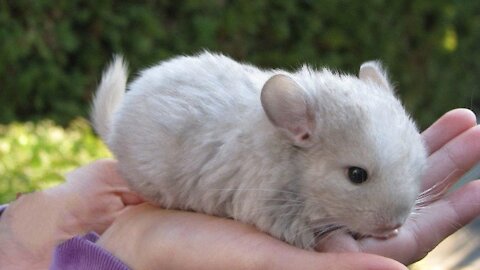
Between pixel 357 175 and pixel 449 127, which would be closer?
pixel 357 175

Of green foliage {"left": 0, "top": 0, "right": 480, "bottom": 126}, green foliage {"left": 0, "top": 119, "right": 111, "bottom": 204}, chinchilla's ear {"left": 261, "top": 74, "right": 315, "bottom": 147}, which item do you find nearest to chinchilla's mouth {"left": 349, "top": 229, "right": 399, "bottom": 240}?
chinchilla's ear {"left": 261, "top": 74, "right": 315, "bottom": 147}

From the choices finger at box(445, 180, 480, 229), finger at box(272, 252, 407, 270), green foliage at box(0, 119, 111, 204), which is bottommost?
finger at box(272, 252, 407, 270)

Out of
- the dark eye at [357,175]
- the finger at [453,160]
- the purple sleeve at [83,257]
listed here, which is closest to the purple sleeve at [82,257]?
the purple sleeve at [83,257]

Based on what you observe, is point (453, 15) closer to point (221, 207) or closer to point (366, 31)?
point (366, 31)

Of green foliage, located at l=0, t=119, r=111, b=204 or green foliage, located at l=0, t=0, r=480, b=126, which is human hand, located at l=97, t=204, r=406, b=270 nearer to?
green foliage, located at l=0, t=119, r=111, b=204

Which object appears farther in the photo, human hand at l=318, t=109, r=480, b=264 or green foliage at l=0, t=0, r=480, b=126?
green foliage at l=0, t=0, r=480, b=126

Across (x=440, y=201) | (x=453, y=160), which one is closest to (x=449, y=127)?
(x=453, y=160)

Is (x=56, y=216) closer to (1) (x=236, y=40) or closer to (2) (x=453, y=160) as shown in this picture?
(2) (x=453, y=160)
